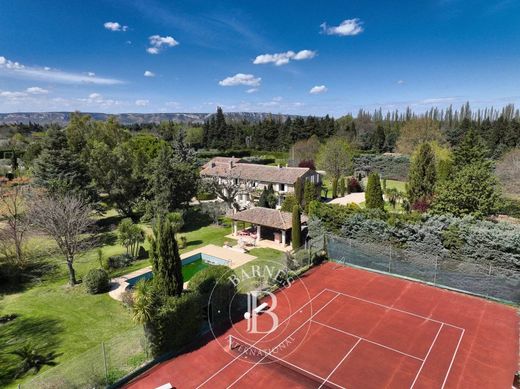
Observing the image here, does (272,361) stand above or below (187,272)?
above

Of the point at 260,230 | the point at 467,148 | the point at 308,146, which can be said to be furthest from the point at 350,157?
the point at 260,230

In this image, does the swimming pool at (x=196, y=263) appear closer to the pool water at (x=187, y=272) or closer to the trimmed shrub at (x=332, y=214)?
the pool water at (x=187, y=272)

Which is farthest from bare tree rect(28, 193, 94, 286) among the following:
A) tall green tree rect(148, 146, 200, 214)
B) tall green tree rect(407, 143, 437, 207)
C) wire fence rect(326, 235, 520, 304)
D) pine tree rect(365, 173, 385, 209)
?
tall green tree rect(407, 143, 437, 207)

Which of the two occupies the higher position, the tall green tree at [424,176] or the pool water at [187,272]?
the tall green tree at [424,176]

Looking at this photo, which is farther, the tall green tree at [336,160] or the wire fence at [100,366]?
Answer: the tall green tree at [336,160]

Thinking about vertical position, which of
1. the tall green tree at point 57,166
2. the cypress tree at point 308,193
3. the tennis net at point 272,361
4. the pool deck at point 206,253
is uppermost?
the tall green tree at point 57,166

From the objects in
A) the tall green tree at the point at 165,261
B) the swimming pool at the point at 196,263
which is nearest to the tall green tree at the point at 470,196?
the swimming pool at the point at 196,263

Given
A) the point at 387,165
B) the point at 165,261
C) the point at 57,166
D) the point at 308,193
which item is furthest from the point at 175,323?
the point at 387,165

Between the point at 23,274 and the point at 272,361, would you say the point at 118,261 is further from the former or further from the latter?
the point at 272,361
